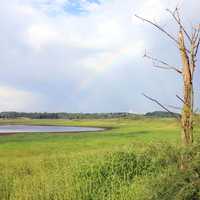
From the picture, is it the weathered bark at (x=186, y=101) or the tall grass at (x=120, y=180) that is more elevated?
the weathered bark at (x=186, y=101)

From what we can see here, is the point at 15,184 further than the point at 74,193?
Yes

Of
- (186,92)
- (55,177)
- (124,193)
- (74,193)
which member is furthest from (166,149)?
(55,177)

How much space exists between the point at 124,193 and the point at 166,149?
3.01 metres

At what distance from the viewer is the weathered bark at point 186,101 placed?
23.9 feet

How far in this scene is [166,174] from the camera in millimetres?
7273

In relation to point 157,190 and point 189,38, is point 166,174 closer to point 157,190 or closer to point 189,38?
point 157,190

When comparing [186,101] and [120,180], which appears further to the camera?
[120,180]

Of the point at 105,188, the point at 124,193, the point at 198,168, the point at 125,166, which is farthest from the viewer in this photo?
the point at 125,166

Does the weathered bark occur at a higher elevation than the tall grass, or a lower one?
higher

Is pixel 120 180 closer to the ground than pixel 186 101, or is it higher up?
closer to the ground

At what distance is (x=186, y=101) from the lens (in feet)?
24.2

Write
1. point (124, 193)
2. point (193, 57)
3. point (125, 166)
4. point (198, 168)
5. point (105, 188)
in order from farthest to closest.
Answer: point (125, 166) → point (105, 188) → point (124, 193) → point (193, 57) → point (198, 168)

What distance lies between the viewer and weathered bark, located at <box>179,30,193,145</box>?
727cm

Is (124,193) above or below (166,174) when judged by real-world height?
below
